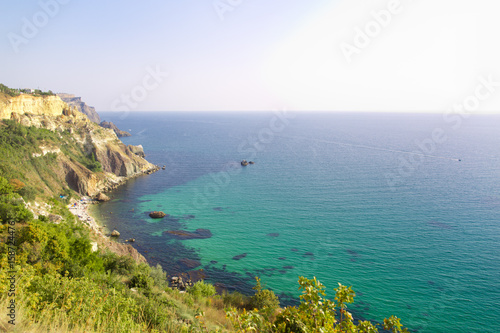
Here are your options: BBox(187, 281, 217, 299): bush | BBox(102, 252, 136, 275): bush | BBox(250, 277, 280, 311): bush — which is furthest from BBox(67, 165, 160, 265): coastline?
BBox(250, 277, 280, 311): bush

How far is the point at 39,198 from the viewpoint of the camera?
44.0 meters

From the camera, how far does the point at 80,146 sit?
75.9m

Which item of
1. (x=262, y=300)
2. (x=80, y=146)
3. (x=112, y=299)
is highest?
(x=80, y=146)

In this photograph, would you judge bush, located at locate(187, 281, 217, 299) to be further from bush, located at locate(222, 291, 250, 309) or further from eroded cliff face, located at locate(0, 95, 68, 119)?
eroded cliff face, located at locate(0, 95, 68, 119)

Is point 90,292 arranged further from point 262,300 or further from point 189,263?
point 189,263

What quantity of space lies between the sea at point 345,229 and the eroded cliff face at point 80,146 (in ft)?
20.8

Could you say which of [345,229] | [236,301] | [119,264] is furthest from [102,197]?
[345,229]

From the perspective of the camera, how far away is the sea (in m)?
31.3

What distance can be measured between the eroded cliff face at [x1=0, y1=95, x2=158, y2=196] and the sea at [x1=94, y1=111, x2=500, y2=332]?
20.8ft

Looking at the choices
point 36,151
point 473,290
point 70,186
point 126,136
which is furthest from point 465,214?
point 126,136

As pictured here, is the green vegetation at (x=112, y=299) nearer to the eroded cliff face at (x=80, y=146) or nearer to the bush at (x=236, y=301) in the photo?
the bush at (x=236, y=301)

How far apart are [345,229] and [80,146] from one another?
70785 mm

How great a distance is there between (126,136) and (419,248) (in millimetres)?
162712

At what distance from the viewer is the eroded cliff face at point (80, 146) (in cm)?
6266
